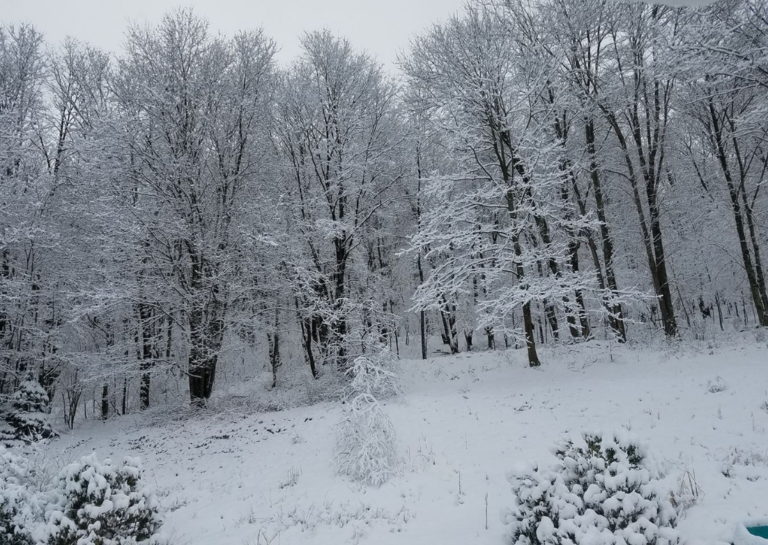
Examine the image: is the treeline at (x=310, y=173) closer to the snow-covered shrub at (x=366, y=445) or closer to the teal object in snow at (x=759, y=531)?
the snow-covered shrub at (x=366, y=445)

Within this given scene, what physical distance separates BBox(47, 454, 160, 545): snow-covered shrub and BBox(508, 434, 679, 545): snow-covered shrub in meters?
4.81

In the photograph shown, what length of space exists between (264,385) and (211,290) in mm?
10296

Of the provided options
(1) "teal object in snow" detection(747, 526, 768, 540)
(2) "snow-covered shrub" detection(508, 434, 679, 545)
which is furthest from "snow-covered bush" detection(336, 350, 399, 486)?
(1) "teal object in snow" detection(747, 526, 768, 540)

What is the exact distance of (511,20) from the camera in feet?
54.4

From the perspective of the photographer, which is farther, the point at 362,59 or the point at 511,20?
the point at 362,59

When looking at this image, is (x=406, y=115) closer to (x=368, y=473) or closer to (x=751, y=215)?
(x=751, y=215)

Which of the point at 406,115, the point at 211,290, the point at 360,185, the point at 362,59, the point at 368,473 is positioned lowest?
the point at 368,473

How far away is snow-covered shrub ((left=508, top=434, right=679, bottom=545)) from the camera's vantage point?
441cm

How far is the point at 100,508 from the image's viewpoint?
17.7 feet

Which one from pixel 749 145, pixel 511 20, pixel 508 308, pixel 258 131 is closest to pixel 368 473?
pixel 508 308

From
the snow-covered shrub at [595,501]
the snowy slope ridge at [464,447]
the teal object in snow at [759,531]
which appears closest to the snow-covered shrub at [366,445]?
the snowy slope ridge at [464,447]

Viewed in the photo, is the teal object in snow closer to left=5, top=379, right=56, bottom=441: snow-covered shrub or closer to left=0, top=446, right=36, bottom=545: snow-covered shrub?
left=0, top=446, right=36, bottom=545: snow-covered shrub

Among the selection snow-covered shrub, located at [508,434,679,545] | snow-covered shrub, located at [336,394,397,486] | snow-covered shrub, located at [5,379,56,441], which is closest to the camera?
snow-covered shrub, located at [508,434,679,545]

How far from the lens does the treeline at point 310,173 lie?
1415 cm
